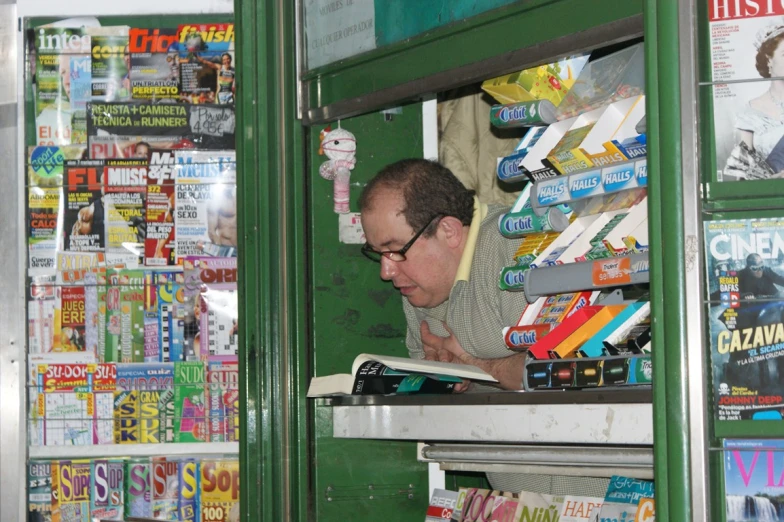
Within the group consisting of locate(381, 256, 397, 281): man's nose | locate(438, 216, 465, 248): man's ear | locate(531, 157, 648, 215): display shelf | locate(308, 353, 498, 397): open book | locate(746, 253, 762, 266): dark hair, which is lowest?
locate(308, 353, 498, 397): open book

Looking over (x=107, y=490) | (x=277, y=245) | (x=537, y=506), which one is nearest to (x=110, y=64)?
(x=277, y=245)

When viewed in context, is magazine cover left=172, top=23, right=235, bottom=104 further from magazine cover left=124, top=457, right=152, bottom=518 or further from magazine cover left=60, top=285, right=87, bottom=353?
magazine cover left=124, top=457, right=152, bottom=518

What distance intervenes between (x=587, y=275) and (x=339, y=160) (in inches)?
31.0

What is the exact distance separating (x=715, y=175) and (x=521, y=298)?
35.8 inches

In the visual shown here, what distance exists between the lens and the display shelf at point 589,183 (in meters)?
1.80

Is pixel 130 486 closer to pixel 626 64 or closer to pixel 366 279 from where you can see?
pixel 366 279

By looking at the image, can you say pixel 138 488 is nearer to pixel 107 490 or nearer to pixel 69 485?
pixel 107 490

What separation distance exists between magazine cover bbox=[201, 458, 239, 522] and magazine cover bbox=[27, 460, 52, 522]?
1.35ft

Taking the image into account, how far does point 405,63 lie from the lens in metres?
2.15

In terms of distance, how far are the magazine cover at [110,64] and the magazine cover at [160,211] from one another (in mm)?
196

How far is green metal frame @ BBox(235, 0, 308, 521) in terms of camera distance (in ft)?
7.79

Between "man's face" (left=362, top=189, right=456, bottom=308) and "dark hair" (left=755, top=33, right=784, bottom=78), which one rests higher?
"dark hair" (left=755, top=33, right=784, bottom=78)

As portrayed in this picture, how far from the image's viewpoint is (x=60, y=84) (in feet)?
9.16

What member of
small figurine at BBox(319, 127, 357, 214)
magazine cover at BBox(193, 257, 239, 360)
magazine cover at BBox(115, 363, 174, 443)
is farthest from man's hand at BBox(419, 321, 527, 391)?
magazine cover at BBox(115, 363, 174, 443)
